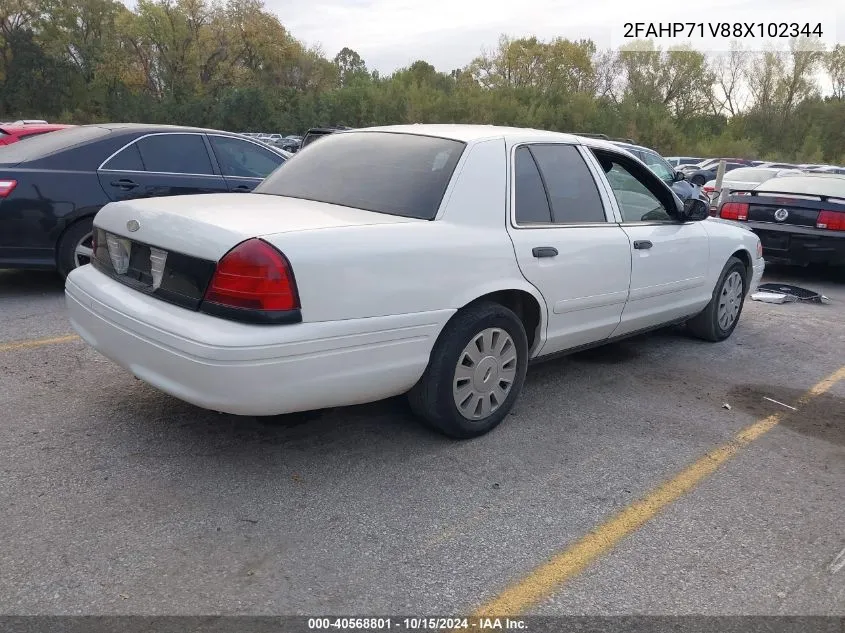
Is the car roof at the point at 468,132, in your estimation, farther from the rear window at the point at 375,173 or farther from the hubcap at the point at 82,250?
the hubcap at the point at 82,250

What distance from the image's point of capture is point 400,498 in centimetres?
323

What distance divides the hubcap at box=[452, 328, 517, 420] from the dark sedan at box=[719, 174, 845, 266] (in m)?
6.08

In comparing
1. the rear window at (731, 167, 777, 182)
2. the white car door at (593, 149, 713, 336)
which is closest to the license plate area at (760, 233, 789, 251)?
the white car door at (593, 149, 713, 336)

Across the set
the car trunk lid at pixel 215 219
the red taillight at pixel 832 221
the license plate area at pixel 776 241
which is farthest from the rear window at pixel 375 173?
the red taillight at pixel 832 221

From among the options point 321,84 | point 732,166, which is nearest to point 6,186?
point 732,166

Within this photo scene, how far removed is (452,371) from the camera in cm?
360

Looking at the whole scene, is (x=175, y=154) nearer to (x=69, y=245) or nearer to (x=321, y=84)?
(x=69, y=245)

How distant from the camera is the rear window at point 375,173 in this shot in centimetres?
372

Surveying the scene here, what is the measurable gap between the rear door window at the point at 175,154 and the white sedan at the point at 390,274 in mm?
2843

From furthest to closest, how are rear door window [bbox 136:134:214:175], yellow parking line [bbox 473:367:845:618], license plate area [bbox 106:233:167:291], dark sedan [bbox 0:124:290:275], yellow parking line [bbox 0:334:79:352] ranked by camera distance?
rear door window [bbox 136:134:214:175]
dark sedan [bbox 0:124:290:275]
yellow parking line [bbox 0:334:79:352]
license plate area [bbox 106:233:167:291]
yellow parking line [bbox 473:367:845:618]

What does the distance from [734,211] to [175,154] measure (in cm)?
638

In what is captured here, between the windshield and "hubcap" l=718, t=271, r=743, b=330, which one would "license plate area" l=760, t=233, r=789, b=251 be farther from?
the windshield

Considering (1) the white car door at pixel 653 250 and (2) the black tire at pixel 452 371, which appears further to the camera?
(1) the white car door at pixel 653 250

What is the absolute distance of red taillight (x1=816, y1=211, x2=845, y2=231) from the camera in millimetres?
8406
